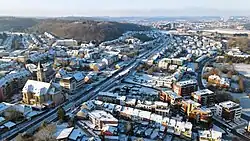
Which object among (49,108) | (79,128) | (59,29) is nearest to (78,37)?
(59,29)

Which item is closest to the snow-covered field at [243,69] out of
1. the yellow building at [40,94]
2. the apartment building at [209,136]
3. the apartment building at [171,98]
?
the apartment building at [171,98]

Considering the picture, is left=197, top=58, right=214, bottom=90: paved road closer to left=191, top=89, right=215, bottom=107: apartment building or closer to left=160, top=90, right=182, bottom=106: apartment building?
left=191, top=89, right=215, bottom=107: apartment building

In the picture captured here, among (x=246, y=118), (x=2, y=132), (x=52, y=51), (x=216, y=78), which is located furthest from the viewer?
(x=52, y=51)

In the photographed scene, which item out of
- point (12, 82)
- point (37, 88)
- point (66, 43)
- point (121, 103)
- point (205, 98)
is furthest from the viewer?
point (66, 43)

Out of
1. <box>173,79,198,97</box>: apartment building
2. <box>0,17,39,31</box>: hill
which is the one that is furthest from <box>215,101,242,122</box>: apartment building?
<box>0,17,39,31</box>: hill

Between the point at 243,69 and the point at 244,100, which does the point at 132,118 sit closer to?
the point at 244,100

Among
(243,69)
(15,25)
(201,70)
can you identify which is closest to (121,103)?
(201,70)

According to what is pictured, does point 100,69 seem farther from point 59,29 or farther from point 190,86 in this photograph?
point 59,29
